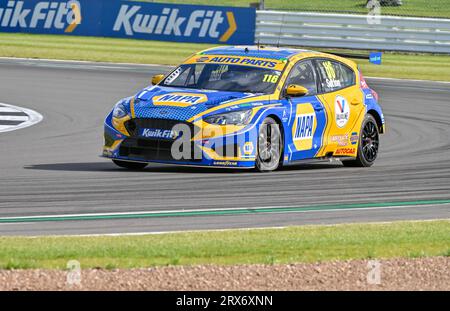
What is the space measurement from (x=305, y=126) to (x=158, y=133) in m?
1.92

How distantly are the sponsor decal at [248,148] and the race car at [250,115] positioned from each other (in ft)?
0.04

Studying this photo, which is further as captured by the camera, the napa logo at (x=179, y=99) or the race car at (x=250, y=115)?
the napa logo at (x=179, y=99)

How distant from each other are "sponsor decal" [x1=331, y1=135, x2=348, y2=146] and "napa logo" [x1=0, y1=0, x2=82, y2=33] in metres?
22.2

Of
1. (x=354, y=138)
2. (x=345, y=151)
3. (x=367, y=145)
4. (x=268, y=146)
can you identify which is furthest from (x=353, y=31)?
(x=268, y=146)

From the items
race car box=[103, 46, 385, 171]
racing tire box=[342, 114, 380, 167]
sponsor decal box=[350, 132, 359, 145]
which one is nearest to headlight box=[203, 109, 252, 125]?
race car box=[103, 46, 385, 171]

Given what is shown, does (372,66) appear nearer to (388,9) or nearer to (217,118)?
(388,9)

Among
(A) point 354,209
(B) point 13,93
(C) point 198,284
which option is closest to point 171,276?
(C) point 198,284

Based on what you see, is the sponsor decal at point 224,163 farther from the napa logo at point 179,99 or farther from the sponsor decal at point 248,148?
the napa logo at point 179,99

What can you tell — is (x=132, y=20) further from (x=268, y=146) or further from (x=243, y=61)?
(x=268, y=146)

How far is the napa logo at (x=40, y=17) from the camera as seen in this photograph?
36.1 metres

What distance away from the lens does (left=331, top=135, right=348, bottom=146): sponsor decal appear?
48.7 ft

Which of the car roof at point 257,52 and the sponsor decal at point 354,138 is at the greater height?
the car roof at point 257,52

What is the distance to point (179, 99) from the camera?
13648 mm

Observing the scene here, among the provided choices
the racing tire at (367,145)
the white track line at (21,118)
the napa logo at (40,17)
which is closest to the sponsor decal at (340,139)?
the racing tire at (367,145)
